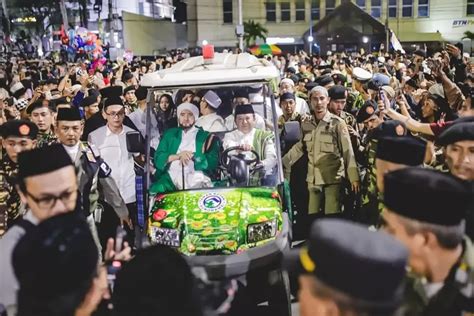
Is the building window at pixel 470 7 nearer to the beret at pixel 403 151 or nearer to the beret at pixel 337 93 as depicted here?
the beret at pixel 337 93

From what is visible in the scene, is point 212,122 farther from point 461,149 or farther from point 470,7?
point 470,7

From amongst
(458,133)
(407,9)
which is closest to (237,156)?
(458,133)

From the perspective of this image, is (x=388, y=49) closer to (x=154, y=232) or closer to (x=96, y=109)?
(x=96, y=109)

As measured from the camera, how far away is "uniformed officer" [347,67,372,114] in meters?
9.87

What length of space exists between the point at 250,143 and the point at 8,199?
231 centimetres

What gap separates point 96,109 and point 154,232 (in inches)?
161

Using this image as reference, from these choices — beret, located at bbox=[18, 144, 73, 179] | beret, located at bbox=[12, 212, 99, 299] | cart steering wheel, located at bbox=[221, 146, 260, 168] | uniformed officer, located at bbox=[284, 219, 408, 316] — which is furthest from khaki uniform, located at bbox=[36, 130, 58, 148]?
uniformed officer, located at bbox=[284, 219, 408, 316]

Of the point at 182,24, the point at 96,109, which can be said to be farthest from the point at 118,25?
the point at 96,109

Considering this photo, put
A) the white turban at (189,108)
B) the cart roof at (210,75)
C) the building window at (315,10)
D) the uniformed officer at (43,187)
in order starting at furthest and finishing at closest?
the building window at (315,10), the white turban at (189,108), the cart roof at (210,75), the uniformed officer at (43,187)

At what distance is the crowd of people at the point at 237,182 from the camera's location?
2.18 metres

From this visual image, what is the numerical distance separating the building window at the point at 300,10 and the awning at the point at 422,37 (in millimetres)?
8067

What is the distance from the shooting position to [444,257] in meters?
2.66

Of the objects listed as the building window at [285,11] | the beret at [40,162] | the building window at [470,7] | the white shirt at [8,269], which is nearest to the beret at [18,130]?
the beret at [40,162]

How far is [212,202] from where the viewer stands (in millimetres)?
5559
